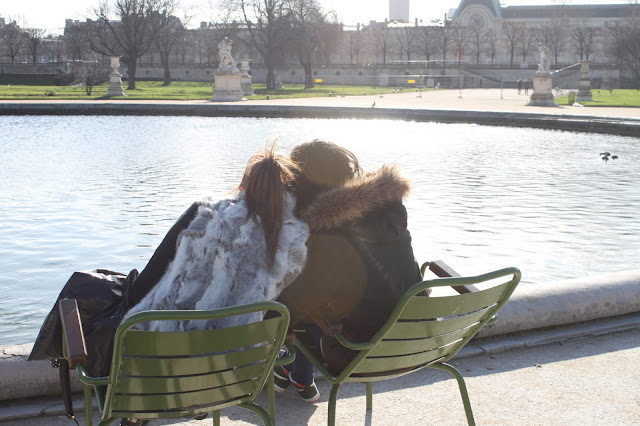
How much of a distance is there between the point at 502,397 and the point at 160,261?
1824 mm

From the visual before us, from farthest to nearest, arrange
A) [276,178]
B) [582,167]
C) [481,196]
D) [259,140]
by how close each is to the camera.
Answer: [259,140] < [582,167] < [481,196] < [276,178]

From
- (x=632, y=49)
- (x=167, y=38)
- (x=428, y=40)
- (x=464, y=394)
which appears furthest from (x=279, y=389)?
(x=428, y=40)

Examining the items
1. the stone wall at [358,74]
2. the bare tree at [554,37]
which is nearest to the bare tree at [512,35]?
the bare tree at [554,37]

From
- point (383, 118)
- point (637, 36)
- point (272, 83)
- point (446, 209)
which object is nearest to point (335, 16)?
point (272, 83)

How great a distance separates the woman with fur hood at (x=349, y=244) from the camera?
279cm

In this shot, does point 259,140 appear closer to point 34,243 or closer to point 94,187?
point 94,187

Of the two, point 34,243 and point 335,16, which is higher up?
point 335,16

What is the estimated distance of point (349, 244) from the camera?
9.26ft

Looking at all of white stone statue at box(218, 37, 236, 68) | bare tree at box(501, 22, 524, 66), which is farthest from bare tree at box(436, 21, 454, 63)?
white stone statue at box(218, 37, 236, 68)

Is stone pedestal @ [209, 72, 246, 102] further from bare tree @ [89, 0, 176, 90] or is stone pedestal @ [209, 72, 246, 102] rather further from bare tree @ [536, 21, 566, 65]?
bare tree @ [536, 21, 566, 65]

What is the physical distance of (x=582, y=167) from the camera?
14867mm

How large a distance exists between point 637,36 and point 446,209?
59.5 meters

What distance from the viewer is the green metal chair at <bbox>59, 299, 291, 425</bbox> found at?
2.30m

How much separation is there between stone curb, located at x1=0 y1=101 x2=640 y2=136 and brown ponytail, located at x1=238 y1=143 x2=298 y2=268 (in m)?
20.8
